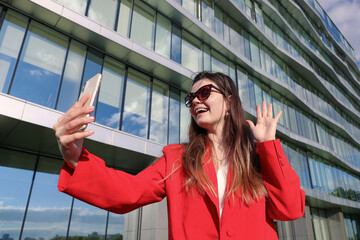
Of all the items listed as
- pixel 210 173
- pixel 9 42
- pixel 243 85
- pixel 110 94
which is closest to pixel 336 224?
pixel 243 85

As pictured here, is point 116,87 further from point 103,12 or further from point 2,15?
point 2,15

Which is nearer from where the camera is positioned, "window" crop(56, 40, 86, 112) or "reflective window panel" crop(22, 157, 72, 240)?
"reflective window panel" crop(22, 157, 72, 240)

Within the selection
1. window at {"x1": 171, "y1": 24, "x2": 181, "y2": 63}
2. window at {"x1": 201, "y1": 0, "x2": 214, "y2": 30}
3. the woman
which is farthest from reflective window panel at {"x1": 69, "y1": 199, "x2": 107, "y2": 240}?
window at {"x1": 201, "y1": 0, "x2": 214, "y2": 30}

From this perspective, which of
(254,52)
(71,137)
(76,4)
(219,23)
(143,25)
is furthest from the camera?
(254,52)

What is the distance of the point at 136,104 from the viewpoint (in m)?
10.1

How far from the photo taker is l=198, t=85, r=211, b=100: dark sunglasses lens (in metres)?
1.71

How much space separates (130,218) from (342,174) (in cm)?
2083

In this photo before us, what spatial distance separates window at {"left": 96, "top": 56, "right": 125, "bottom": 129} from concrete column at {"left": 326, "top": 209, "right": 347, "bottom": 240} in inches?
713

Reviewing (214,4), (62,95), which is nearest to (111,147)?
(62,95)

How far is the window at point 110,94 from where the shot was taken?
8914 mm

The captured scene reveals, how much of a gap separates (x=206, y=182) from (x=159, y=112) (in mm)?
9200

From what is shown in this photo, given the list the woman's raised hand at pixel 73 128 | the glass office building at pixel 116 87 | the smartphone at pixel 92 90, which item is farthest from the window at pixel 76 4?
the woman's raised hand at pixel 73 128

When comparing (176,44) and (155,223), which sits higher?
(176,44)

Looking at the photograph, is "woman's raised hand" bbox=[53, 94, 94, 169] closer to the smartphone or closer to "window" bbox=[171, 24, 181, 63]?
the smartphone
